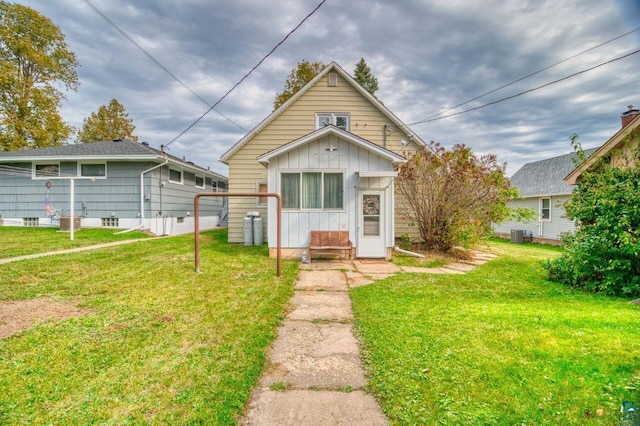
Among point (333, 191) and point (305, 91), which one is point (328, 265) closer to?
point (333, 191)

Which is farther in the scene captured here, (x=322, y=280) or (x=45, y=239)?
(x=45, y=239)

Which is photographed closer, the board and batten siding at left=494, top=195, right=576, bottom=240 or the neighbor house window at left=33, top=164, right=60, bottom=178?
the neighbor house window at left=33, top=164, right=60, bottom=178

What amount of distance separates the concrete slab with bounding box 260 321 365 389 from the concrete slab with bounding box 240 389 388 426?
13cm

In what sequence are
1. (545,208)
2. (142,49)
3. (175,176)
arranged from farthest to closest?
1. (545,208)
2. (175,176)
3. (142,49)

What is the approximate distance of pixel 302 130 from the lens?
1150cm

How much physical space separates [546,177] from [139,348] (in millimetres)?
20546

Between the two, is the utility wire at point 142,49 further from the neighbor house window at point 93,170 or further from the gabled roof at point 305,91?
the neighbor house window at point 93,170

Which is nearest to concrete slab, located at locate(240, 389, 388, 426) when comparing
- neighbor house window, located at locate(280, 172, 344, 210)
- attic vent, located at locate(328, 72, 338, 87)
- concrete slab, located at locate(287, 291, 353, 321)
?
concrete slab, located at locate(287, 291, 353, 321)

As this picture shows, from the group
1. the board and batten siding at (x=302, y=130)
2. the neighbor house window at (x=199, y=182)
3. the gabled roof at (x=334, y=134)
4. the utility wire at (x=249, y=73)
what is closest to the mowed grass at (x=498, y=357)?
the gabled roof at (x=334, y=134)

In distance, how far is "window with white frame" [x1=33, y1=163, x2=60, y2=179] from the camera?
1319cm

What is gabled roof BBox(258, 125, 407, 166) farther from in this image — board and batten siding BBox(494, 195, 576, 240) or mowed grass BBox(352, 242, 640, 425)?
board and batten siding BBox(494, 195, 576, 240)

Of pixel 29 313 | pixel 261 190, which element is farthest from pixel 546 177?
pixel 29 313

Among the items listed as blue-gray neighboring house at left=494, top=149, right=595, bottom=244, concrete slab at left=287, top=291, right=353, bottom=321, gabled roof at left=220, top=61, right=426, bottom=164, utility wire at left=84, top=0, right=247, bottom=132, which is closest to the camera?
concrete slab at left=287, top=291, right=353, bottom=321

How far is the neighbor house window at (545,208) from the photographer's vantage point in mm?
15693
